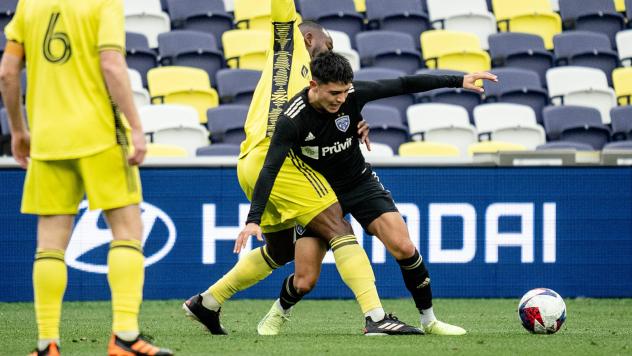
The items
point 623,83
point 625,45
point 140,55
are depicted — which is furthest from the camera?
point 625,45

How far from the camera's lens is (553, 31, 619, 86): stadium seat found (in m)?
15.8

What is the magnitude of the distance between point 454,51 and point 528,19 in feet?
6.43

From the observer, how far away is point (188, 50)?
1478 cm

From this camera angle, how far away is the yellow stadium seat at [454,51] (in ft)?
49.9

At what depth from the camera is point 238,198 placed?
34.9 feet

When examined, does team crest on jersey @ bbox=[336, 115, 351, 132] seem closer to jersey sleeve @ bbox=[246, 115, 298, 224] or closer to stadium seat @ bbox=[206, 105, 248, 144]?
jersey sleeve @ bbox=[246, 115, 298, 224]

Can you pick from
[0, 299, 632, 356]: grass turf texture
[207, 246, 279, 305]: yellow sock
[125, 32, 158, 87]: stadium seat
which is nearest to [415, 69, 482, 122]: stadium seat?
[125, 32, 158, 87]: stadium seat

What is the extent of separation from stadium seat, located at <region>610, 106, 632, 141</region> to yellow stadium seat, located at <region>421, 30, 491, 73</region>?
6.07ft

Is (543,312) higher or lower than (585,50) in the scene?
lower

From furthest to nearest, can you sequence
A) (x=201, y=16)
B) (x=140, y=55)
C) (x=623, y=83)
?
(x=201, y=16)
(x=623, y=83)
(x=140, y=55)

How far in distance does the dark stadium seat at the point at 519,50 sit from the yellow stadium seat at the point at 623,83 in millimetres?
973

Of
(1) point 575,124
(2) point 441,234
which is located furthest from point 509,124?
(2) point 441,234

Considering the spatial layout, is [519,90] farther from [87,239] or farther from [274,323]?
[274,323]

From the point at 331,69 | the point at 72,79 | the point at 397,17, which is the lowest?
the point at 397,17
